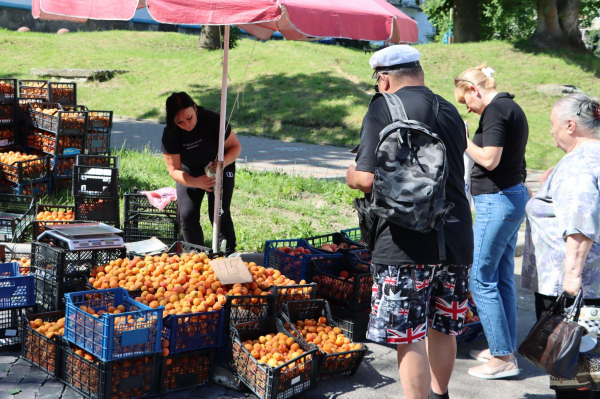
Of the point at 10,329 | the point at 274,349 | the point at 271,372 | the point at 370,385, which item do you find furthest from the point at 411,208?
the point at 10,329

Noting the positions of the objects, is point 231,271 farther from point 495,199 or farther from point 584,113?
point 584,113

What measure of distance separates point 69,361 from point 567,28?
2467 centimetres

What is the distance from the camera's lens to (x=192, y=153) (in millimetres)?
5043

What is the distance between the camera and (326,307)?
4.23 meters

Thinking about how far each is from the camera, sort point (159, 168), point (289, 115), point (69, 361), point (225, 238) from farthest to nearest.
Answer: point (289, 115)
point (159, 168)
point (225, 238)
point (69, 361)

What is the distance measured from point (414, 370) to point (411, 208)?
32.7 inches

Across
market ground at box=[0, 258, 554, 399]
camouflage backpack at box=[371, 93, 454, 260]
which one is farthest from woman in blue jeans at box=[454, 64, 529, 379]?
camouflage backpack at box=[371, 93, 454, 260]

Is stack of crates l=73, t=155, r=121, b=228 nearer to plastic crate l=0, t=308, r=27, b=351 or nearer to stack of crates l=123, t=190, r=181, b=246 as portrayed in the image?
stack of crates l=123, t=190, r=181, b=246

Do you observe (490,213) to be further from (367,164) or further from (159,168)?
(159,168)

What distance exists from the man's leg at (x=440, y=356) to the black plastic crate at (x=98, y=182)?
412cm

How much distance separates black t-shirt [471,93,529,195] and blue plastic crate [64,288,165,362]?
2237mm

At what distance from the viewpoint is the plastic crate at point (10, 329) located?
12.8 ft

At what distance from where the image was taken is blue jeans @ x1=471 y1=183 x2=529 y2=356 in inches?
152

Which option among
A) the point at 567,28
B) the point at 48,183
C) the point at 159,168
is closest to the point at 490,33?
the point at 567,28
